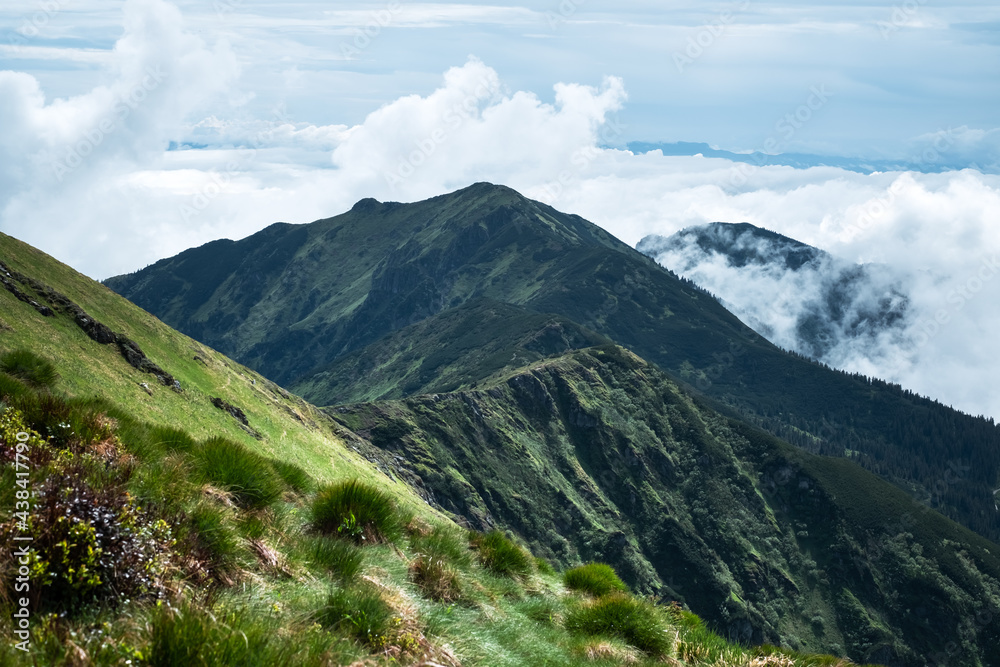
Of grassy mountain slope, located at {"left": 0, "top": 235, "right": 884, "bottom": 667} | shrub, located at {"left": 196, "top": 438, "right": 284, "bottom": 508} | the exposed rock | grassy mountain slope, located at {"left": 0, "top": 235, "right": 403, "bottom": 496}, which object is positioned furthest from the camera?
the exposed rock

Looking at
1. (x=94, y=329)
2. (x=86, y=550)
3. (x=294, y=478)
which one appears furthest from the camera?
(x=94, y=329)

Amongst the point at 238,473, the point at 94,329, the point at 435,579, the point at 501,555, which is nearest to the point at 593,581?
the point at 501,555

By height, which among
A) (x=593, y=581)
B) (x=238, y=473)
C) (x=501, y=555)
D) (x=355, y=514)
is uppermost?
(x=238, y=473)

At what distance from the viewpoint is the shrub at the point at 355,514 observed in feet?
43.7

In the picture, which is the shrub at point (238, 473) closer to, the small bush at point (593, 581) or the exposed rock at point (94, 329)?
the small bush at point (593, 581)

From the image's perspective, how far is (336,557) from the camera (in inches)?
451

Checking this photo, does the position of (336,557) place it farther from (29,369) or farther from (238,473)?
(29,369)

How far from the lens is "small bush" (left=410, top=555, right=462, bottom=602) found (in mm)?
12281

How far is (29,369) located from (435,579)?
564 inches

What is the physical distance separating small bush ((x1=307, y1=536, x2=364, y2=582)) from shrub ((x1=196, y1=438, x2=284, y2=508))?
66.0 inches

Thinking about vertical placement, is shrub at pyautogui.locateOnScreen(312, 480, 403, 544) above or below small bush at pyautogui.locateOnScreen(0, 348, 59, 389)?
below

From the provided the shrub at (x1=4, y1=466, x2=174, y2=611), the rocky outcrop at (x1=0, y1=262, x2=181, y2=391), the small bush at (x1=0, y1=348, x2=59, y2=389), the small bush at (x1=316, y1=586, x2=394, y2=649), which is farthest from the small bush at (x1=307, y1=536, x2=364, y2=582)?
the rocky outcrop at (x1=0, y1=262, x2=181, y2=391)

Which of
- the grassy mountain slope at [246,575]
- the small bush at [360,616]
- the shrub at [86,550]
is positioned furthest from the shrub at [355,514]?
the shrub at [86,550]

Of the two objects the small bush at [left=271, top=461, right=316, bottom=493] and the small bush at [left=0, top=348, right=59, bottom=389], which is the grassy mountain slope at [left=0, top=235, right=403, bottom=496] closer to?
the small bush at [left=0, top=348, right=59, bottom=389]
